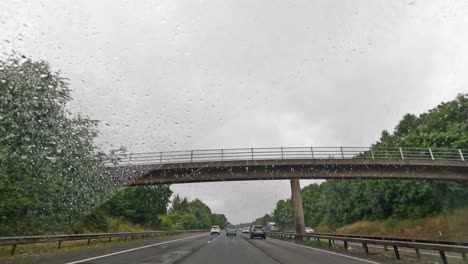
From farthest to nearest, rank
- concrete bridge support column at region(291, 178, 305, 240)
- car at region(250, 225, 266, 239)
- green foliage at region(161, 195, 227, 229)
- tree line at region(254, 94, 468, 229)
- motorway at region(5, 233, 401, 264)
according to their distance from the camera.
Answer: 1. green foliage at region(161, 195, 227, 229)
2. car at region(250, 225, 266, 239)
3. tree line at region(254, 94, 468, 229)
4. concrete bridge support column at region(291, 178, 305, 240)
5. motorway at region(5, 233, 401, 264)

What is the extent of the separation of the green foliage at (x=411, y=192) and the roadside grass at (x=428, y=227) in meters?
1.05

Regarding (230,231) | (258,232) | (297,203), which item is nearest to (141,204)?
(230,231)

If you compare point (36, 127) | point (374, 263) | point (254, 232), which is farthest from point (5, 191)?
point (254, 232)

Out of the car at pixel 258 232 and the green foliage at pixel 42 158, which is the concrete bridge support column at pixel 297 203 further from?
the green foliage at pixel 42 158

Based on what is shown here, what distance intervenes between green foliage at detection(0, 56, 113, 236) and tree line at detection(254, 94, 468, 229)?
115ft

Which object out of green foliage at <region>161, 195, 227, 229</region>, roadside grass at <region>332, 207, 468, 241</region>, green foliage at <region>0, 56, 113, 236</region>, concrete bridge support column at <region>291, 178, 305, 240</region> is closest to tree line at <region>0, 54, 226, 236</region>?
green foliage at <region>0, 56, 113, 236</region>

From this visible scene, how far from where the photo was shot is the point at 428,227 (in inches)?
1644

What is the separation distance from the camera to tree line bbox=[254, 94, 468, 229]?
43031mm

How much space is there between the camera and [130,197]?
229 feet

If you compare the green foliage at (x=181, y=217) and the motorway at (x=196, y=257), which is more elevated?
the green foliage at (x=181, y=217)

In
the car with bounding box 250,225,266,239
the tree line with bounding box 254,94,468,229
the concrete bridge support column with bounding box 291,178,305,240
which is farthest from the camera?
the car with bounding box 250,225,266,239

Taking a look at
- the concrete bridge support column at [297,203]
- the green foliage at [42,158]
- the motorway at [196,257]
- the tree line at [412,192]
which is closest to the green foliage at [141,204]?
the green foliage at [42,158]

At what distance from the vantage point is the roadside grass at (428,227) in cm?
3375

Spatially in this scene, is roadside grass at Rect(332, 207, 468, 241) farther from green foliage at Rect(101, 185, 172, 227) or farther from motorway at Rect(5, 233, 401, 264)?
green foliage at Rect(101, 185, 172, 227)
